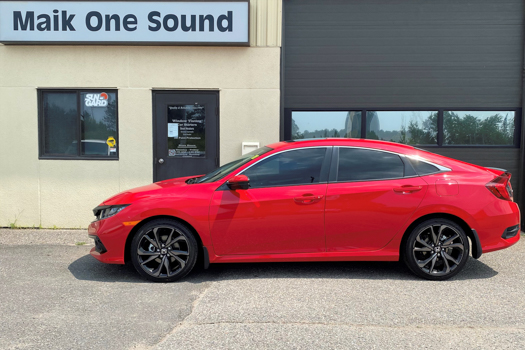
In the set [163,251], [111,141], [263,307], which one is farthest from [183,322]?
[111,141]

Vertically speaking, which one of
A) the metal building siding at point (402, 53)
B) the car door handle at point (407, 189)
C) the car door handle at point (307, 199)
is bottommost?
the car door handle at point (307, 199)

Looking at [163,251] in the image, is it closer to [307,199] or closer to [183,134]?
[307,199]

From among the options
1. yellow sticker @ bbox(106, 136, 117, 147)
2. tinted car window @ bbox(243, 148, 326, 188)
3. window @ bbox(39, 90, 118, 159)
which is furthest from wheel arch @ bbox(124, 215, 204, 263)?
yellow sticker @ bbox(106, 136, 117, 147)

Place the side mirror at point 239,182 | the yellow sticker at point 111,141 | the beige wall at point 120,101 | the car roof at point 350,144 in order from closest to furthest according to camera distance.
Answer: the side mirror at point 239,182 < the car roof at point 350,144 < the beige wall at point 120,101 < the yellow sticker at point 111,141

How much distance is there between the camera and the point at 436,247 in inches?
207

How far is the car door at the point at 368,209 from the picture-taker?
5211 millimetres

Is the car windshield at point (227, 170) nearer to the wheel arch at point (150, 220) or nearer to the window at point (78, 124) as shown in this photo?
the wheel arch at point (150, 220)

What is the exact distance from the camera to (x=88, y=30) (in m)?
8.19

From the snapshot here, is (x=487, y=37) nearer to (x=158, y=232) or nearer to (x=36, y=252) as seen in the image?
(x=158, y=232)

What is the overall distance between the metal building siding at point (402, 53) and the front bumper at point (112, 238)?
436 cm

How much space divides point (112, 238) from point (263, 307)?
1.91 meters

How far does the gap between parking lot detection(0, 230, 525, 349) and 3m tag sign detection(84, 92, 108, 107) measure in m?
3.36

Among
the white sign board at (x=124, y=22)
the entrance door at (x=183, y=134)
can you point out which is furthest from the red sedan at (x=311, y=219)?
the white sign board at (x=124, y=22)

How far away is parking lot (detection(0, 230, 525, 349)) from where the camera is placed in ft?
12.0
